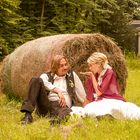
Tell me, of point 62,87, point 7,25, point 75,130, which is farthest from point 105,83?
point 7,25

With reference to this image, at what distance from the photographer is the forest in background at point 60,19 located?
22.2 meters

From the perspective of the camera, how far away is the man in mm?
7875

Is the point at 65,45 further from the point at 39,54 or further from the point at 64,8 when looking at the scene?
the point at 64,8

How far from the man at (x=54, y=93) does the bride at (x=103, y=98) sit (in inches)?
10.3

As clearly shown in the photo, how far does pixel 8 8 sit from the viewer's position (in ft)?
72.3

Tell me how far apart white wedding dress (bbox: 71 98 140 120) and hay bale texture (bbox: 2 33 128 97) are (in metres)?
2.48

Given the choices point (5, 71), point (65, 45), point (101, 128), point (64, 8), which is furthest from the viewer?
point (64, 8)

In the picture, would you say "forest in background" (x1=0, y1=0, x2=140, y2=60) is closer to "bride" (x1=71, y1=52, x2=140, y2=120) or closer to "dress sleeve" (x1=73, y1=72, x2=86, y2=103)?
"dress sleeve" (x1=73, y1=72, x2=86, y2=103)

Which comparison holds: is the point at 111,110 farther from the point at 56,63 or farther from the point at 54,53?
the point at 54,53

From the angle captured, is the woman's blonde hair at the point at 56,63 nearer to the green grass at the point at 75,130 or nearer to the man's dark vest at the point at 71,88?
the man's dark vest at the point at 71,88

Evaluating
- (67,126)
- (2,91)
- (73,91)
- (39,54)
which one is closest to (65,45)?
(39,54)

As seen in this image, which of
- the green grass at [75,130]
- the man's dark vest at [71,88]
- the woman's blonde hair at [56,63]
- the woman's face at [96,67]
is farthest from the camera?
the man's dark vest at [71,88]

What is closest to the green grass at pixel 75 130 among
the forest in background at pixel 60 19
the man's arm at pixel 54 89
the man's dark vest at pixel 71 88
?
the man's arm at pixel 54 89

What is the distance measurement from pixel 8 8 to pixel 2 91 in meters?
10.4
